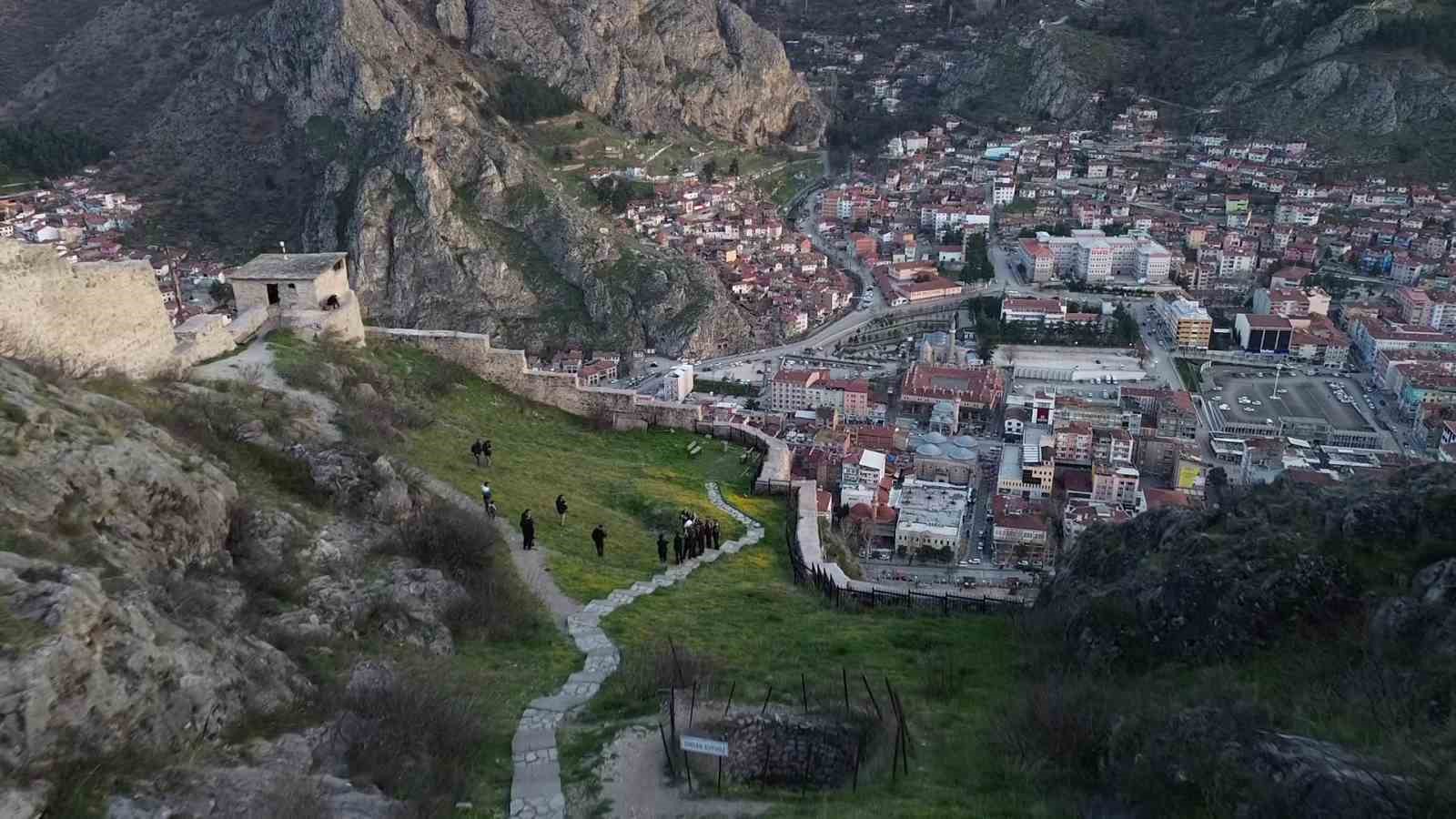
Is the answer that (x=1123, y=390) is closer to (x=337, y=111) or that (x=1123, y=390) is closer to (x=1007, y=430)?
(x=1007, y=430)

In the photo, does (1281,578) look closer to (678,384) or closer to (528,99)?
(678,384)

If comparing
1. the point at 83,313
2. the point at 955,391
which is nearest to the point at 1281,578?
the point at 83,313

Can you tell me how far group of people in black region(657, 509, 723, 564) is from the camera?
29.8 feet

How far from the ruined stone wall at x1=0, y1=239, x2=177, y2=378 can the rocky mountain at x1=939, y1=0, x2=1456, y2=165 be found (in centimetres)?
Answer: 7624

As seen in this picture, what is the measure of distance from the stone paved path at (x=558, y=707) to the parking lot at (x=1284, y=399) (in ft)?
121

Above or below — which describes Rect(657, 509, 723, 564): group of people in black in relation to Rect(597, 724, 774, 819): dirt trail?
below

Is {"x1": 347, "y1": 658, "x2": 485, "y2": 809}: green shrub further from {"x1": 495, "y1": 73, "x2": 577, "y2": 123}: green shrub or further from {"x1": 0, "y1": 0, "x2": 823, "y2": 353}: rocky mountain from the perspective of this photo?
{"x1": 495, "y1": 73, "x2": 577, "y2": 123}: green shrub

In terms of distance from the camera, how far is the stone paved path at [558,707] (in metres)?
4.72

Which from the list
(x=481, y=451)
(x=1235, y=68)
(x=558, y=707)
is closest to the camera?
(x=558, y=707)

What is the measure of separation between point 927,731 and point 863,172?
239 feet

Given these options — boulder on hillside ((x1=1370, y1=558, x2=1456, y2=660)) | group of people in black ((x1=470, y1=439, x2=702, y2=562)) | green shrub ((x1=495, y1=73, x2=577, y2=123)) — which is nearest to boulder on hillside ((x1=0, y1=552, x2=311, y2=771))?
group of people in black ((x1=470, y1=439, x2=702, y2=562))

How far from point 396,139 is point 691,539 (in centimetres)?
4684

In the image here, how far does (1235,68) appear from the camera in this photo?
3009 inches

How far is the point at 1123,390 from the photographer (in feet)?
127
